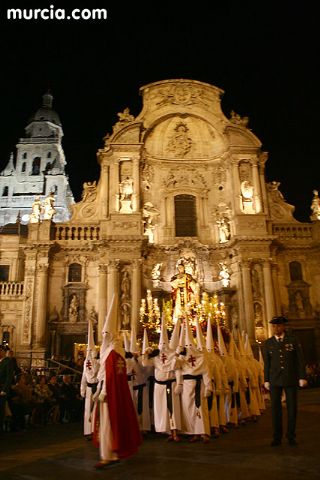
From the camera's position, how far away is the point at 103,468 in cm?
586

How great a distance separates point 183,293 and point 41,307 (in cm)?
722

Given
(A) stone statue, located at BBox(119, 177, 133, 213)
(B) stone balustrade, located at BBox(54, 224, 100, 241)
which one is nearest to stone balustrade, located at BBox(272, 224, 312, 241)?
(A) stone statue, located at BBox(119, 177, 133, 213)

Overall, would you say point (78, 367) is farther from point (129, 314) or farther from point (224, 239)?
point (224, 239)

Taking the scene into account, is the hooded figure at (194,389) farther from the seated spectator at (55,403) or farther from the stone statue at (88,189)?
the stone statue at (88,189)

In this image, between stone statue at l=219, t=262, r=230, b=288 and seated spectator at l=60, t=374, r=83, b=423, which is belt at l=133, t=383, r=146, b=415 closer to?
seated spectator at l=60, t=374, r=83, b=423

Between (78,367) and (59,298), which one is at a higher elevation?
(59,298)

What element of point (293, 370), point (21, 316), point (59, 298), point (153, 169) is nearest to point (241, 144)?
point (153, 169)

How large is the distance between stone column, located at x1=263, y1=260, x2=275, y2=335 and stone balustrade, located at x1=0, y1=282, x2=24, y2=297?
43.7 ft

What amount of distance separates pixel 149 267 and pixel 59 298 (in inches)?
202

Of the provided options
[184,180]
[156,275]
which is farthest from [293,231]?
[156,275]

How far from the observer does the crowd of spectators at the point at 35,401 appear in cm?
936

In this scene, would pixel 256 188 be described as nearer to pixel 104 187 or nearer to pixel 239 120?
pixel 239 120

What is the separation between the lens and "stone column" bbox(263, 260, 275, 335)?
72.0ft

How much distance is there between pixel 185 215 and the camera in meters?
25.8
